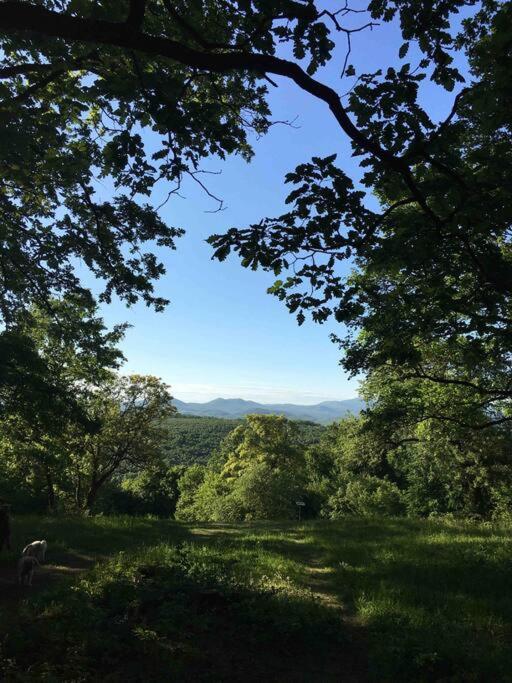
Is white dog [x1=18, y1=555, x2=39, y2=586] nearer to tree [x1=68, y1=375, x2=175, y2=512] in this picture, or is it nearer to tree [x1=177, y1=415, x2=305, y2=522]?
tree [x1=68, y1=375, x2=175, y2=512]

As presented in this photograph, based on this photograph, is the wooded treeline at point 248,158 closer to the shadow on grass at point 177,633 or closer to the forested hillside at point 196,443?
the shadow on grass at point 177,633

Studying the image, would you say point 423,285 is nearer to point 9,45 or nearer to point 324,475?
point 9,45

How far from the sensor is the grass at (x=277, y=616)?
17.5ft

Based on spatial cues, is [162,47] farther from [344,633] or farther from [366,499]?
[366,499]

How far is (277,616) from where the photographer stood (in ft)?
21.5

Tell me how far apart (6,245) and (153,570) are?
8.35 meters

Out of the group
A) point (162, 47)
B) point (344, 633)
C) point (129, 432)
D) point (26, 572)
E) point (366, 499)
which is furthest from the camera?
point (366, 499)

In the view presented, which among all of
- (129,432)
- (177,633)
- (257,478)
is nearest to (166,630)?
(177,633)

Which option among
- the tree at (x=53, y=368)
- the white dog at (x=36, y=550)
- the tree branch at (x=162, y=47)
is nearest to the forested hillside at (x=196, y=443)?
the tree at (x=53, y=368)

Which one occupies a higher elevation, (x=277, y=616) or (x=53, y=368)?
(x=53, y=368)

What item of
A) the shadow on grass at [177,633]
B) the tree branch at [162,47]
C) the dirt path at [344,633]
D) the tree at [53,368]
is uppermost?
the tree branch at [162,47]

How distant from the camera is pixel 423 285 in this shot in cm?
814

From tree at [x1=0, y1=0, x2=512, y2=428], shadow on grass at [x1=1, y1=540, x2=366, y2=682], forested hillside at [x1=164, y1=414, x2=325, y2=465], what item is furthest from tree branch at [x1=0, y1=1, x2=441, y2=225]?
forested hillside at [x1=164, y1=414, x2=325, y2=465]

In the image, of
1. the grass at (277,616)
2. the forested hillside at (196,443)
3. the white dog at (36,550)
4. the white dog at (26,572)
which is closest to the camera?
the grass at (277,616)
